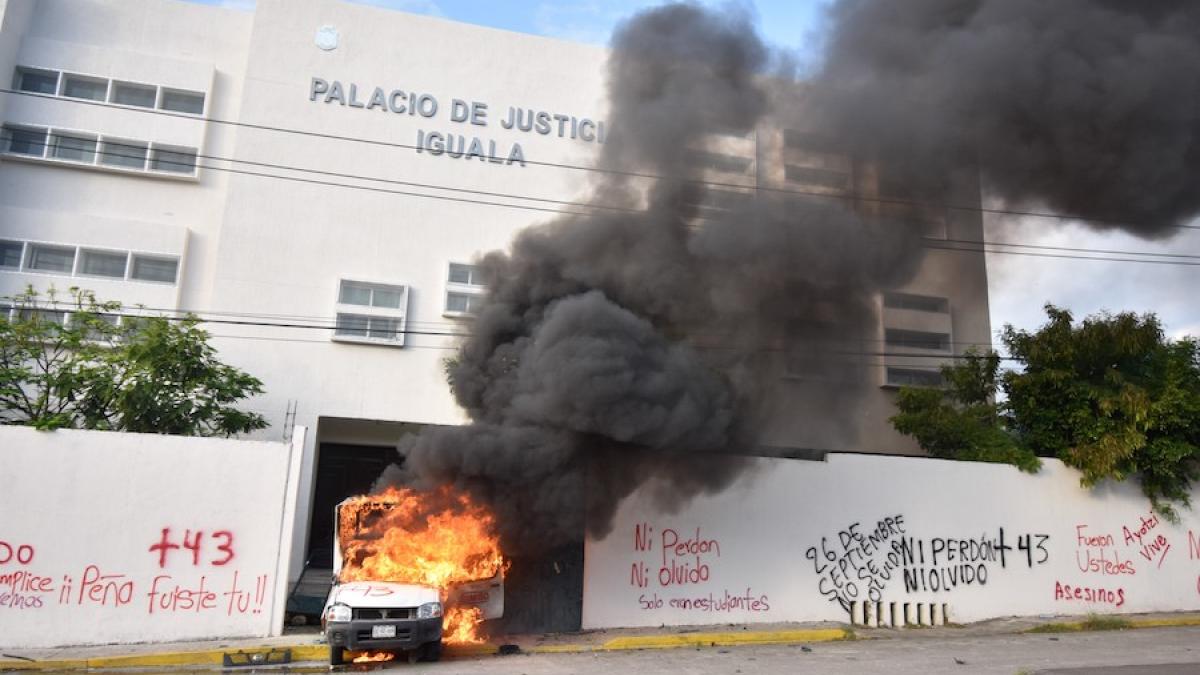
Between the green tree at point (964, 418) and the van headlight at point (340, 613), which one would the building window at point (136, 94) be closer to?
the van headlight at point (340, 613)

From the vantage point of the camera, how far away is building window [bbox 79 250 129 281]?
16781 millimetres

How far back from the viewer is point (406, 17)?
62.6 feet

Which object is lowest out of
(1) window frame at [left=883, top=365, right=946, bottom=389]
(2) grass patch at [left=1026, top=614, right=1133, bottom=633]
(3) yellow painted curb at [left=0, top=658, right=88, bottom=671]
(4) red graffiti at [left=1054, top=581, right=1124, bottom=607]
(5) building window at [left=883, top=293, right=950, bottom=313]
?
(3) yellow painted curb at [left=0, top=658, right=88, bottom=671]

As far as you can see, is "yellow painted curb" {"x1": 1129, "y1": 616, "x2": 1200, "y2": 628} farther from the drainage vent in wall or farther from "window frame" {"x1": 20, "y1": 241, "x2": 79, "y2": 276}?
"window frame" {"x1": 20, "y1": 241, "x2": 79, "y2": 276}

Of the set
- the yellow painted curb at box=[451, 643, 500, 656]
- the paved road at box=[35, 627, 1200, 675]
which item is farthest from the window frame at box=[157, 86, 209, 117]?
the yellow painted curb at box=[451, 643, 500, 656]

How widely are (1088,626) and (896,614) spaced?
3368 millimetres

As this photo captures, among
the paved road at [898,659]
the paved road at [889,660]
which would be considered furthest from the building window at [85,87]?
the paved road at [898,659]

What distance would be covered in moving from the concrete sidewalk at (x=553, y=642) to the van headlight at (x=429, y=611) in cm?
111

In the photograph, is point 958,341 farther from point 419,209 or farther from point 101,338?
point 101,338

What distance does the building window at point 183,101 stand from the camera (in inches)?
708

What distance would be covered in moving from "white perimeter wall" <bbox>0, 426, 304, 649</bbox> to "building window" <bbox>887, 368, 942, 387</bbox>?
40.8 feet

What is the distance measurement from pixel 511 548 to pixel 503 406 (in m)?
2.00

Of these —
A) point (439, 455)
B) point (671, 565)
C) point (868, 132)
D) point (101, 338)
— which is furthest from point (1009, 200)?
point (101, 338)

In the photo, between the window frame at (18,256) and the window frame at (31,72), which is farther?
the window frame at (31,72)
